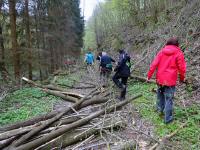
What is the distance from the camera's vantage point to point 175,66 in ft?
25.0

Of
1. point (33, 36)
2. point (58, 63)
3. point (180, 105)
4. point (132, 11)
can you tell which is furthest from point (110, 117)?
point (58, 63)

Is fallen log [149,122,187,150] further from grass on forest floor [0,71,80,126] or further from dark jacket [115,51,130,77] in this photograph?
grass on forest floor [0,71,80,126]

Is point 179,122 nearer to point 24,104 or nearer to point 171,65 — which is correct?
point 171,65

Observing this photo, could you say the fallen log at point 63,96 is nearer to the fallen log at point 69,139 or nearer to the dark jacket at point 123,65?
the dark jacket at point 123,65

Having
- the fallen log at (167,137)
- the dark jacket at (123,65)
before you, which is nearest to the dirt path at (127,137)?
the fallen log at (167,137)

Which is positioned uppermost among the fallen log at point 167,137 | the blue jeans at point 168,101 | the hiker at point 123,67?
the hiker at point 123,67

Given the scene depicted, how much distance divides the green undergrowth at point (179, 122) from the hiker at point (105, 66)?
4518mm

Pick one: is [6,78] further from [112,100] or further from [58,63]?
[58,63]

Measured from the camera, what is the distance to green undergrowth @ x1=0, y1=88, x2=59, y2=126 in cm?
962

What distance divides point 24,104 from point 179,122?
6.35 meters

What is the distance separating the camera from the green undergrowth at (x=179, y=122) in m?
6.64

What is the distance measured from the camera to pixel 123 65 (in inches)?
442

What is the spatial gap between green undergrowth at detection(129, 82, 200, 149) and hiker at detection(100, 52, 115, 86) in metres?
4.52

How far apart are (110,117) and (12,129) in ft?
8.76
